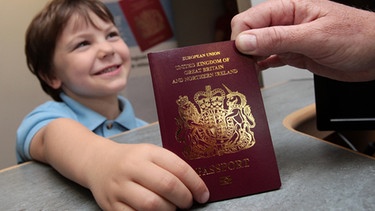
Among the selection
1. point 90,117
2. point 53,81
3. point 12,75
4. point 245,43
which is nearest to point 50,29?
point 53,81

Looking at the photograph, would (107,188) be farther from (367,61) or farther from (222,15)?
(222,15)

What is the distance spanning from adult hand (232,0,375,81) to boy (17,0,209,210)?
0.19 m

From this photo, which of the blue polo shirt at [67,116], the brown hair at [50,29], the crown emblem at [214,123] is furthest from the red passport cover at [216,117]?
the brown hair at [50,29]

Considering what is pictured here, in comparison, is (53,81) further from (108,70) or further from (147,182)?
(147,182)

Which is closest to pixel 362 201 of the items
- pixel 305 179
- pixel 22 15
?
pixel 305 179

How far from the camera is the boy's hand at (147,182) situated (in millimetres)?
364

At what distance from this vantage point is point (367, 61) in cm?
48

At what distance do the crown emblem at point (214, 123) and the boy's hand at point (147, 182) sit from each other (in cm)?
4

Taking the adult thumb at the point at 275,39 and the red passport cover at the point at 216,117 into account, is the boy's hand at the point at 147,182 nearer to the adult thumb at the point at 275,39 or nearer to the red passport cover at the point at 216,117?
the red passport cover at the point at 216,117

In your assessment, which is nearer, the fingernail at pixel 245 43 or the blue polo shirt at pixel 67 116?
the fingernail at pixel 245 43

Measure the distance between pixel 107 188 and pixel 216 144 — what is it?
0.46ft

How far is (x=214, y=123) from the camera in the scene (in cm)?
42

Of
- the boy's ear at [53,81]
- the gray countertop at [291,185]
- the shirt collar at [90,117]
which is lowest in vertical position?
the shirt collar at [90,117]

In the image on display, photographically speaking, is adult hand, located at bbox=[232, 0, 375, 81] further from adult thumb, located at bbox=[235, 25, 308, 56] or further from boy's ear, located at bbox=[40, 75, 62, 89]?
boy's ear, located at bbox=[40, 75, 62, 89]
